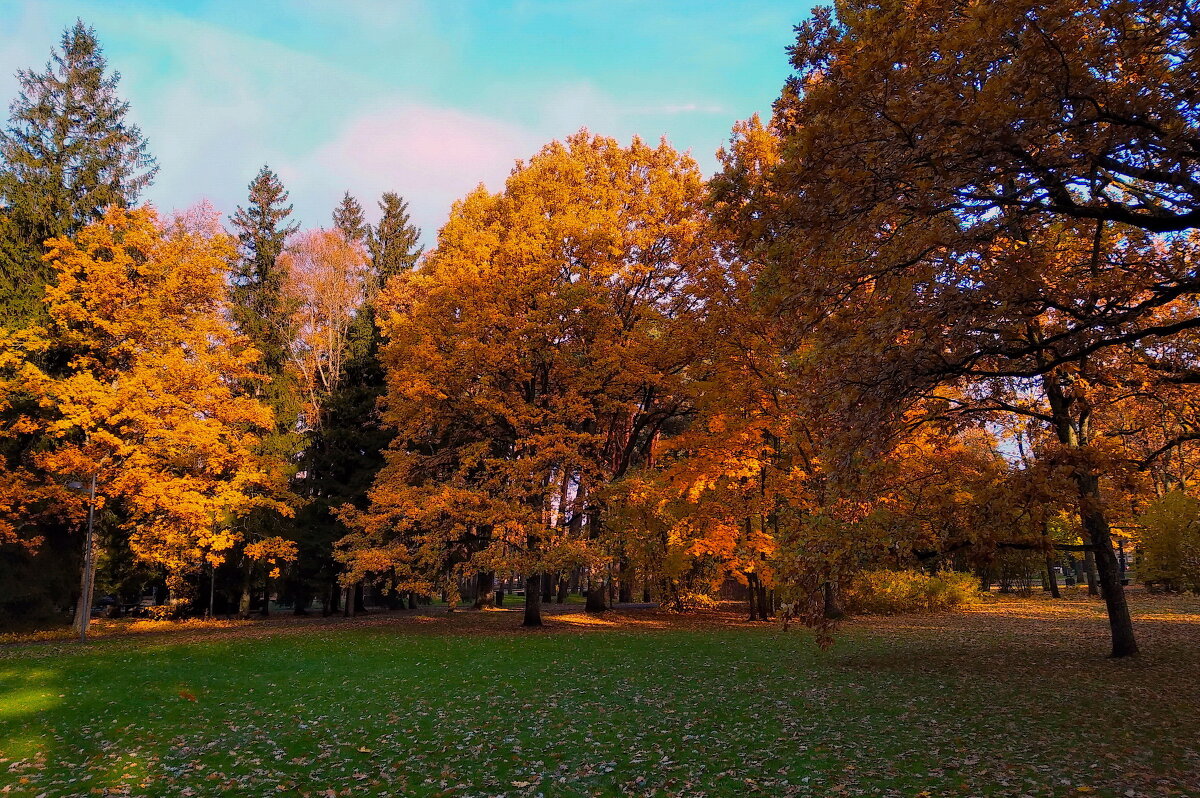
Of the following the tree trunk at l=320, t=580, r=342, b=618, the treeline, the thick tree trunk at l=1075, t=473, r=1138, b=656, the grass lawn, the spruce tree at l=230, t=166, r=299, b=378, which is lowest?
the tree trunk at l=320, t=580, r=342, b=618

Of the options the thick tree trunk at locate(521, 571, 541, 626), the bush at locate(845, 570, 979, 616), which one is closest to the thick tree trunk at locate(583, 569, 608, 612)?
the thick tree trunk at locate(521, 571, 541, 626)

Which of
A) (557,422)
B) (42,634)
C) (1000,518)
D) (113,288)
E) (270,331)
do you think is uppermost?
(270,331)

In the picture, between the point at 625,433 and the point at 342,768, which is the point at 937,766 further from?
the point at 625,433

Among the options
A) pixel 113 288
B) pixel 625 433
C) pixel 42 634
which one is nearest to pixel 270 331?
pixel 113 288

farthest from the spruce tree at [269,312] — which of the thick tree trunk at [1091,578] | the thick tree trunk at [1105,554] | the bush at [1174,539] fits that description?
the thick tree trunk at [1091,578]

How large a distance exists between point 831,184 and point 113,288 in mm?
22150

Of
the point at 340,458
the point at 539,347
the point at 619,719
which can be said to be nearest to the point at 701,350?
the point at 539,347

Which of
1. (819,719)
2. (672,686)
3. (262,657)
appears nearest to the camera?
(819,719)

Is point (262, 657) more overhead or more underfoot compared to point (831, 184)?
more underfoot

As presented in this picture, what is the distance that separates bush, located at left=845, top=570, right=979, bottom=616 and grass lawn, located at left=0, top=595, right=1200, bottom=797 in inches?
315

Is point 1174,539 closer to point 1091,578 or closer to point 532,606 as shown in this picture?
point 1091,578

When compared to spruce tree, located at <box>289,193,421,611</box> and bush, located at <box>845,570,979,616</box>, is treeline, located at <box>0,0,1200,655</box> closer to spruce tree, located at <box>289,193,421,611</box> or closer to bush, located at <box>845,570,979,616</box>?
spruce tree, located at <box>289,193,421,611</box>

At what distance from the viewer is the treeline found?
6484 millimetres

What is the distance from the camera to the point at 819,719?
833cm
